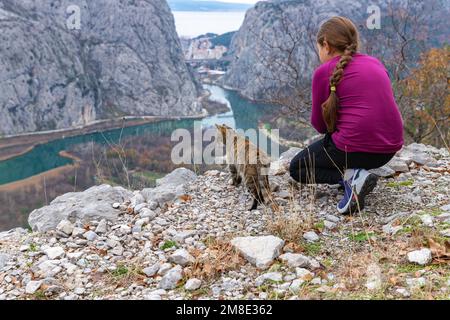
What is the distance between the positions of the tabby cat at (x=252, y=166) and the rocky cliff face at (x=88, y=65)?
90444mm

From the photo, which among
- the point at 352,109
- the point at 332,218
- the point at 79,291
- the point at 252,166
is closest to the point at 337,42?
the point at 352,109

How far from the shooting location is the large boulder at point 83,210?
394cm

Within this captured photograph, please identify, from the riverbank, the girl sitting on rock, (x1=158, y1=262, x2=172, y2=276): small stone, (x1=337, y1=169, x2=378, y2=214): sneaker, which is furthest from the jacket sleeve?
the riverbank

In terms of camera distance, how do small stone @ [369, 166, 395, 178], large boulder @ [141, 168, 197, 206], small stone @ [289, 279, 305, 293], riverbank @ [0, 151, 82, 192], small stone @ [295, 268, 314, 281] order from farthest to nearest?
riverbank @ [0, 151, 82, 192], small stone @ [369, 166, 395, 178], large boulder @ [141, 168, 197, 206], small stone @ [295, 268, 314, 281], small stone @ [289, 279, 305, 293]

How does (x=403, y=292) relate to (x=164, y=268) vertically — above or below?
above

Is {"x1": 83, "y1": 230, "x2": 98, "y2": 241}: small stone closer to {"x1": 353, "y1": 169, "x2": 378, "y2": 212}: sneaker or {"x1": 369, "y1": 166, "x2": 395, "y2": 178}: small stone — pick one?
{"x1": 353, "y1": 169, "x2": 378, "y2": 212}: sneaker

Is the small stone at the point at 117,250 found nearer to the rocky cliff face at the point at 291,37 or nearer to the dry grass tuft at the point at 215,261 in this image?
the dry grass tuft at the point at 215,261

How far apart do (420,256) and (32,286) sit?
8.34 feet

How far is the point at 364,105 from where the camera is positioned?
3391 millimetres

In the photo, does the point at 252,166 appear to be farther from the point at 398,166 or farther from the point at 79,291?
the point at 79,291

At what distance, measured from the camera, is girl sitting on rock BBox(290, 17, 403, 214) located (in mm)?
3385

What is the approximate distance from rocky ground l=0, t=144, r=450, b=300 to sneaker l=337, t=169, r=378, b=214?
0.43 ft

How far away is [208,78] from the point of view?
493 ft
